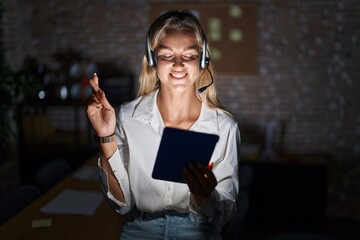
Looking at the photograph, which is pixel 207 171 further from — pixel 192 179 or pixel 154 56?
pixel 154 56

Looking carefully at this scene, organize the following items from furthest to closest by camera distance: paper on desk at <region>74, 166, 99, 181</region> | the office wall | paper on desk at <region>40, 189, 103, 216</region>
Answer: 1. the office wall
2. paper on desk at <region>74, 166, 99, 181</region>
3. paper on desk at <region>40, 189, 103, 216</region>

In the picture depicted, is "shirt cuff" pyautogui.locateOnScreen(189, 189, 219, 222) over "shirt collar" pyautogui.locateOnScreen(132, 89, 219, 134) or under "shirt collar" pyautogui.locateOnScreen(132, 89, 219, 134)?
under

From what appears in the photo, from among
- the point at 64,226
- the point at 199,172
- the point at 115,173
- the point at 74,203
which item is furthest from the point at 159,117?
the point at 74,203

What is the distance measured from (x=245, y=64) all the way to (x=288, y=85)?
486mm

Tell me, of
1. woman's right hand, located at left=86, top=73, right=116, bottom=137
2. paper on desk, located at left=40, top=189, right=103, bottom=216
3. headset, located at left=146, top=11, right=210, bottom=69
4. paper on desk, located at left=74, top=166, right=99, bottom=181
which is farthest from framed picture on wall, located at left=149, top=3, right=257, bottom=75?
woman's right hand, located at left=86, top=73, right=116, bottom=137

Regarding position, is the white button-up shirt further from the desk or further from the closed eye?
the desk

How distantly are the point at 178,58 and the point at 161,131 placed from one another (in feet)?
1.00

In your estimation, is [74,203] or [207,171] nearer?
[207,171]

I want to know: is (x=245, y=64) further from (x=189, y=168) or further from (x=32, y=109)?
(x=189, y=168)

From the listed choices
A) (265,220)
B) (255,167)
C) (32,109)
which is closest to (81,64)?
(32,109)

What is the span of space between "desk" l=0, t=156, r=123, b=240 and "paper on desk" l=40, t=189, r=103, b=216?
0.04m

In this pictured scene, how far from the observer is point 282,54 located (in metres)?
4.77

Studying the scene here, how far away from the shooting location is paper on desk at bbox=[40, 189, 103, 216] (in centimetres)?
280

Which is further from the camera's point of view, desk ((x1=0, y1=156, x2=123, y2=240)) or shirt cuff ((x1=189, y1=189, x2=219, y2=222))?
desk ((x1=0, y1=156, x2=123, y2=240))
